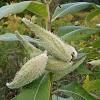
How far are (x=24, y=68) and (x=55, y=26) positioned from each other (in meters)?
4.00

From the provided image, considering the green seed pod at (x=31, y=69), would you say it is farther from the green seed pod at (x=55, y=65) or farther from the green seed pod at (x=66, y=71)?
the green seed pod at (x=66, y=71)

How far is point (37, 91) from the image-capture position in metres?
Answer: 1.75

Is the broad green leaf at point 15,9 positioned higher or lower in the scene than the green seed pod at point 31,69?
higher

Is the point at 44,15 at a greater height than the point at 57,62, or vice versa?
the point at 44,15

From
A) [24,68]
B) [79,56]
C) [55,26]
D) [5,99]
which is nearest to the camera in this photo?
[24,68]

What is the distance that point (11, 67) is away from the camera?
4.11 m

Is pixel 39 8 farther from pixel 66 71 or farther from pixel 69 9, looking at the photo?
pixel 66 71

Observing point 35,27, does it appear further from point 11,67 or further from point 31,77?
point 11,67

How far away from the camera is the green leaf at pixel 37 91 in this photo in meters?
1.73

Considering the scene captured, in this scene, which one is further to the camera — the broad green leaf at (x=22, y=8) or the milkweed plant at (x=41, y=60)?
the broad green leaf at (x=22, y=8)

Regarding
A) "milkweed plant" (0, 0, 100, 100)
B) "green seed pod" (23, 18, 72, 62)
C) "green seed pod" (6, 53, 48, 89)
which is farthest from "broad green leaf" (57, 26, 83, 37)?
"green seed pod" (6, 53, 48, 89)

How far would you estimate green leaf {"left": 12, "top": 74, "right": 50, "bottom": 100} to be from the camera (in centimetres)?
173

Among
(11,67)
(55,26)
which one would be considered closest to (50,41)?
(11,67)

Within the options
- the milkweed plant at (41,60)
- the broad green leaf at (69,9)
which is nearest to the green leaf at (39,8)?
the milkweed plant at (41,60)
